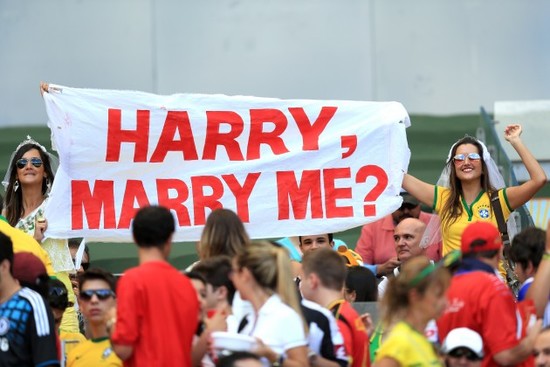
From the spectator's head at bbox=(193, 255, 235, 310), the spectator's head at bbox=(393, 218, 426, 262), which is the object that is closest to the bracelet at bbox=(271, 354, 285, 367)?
the spectator's head at bbox=(193, 255, 235, 310)

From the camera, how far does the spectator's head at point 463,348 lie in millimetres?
6910

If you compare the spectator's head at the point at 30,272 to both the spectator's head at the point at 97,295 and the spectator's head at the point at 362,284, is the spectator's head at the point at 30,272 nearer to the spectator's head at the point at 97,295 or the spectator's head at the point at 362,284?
the spectator's head at the point at 97,295

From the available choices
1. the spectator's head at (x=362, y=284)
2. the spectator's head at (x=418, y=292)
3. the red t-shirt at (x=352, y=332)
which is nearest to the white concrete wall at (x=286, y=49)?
the spectator's head at (x=362, y=284)

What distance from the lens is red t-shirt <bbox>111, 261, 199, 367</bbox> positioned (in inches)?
252

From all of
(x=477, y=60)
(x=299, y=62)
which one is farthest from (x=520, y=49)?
(x=299, y=62)

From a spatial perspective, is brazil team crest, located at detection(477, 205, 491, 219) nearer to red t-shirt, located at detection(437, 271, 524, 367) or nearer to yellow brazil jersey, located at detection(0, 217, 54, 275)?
red t-shirt, located at detection(437, 271, 524, 367)

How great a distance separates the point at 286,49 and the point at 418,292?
7046 millimetres

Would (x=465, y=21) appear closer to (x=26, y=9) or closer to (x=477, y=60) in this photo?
(x=477, y=60)

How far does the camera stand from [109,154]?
9.20 metres

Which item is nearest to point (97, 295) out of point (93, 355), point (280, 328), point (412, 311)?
point (93, 355)

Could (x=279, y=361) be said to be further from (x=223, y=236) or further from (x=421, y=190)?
(x=421, y=190)

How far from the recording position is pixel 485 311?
7.04m

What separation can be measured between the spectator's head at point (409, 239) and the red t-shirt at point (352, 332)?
2.56 meters

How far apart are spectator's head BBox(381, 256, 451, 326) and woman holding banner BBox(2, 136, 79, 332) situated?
311cm
